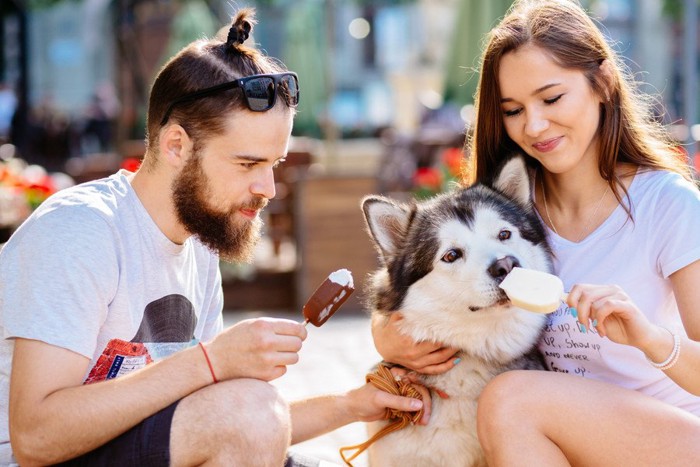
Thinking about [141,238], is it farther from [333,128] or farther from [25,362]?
[333,128]

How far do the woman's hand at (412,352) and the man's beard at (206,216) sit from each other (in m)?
0.60

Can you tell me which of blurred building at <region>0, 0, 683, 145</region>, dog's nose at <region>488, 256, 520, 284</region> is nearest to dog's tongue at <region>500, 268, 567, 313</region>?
dog's nose at <region>488, 256, 520, 284</region>

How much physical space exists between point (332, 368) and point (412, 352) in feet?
7.90

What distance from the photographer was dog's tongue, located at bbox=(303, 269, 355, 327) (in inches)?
90.6

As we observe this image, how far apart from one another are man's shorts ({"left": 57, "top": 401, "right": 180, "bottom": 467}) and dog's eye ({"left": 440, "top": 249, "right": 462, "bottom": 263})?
1111 millimetres

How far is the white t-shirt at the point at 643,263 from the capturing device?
92.6 inches

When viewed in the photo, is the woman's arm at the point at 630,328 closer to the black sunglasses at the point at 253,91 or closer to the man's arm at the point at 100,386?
the man's arm at the point at 100,386

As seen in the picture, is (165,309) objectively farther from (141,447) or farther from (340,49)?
(340,49)

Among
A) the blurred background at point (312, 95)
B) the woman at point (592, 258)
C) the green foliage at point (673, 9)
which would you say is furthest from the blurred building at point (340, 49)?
the woman at point (592, 258)

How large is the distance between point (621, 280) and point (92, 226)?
1589 mm

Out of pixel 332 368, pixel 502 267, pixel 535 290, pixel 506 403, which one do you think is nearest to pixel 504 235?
pixel 502 267

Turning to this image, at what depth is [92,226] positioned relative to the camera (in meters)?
2.15

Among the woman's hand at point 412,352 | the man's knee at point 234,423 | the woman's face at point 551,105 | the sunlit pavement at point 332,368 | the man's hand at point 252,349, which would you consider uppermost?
the woman's face at point 551,105

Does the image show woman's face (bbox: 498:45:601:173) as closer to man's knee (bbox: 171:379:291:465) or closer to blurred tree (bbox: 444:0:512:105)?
man's knee (bbox: 171:379:291:465)
